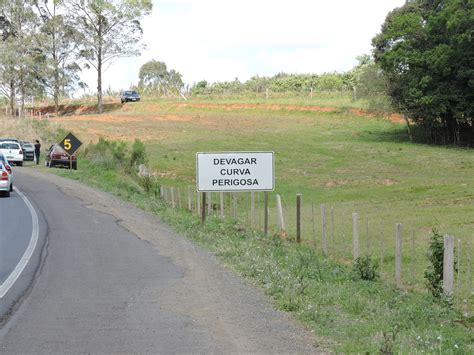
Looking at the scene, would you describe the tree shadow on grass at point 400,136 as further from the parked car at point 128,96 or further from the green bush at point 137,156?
the parked car at point 128,96

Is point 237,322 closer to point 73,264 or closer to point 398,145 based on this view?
point 73,264

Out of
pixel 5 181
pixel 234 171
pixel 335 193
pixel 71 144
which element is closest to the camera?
pixel 234 171

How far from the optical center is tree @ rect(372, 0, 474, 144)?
55219 millimetres

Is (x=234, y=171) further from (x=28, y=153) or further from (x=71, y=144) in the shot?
(x=28, y=153)

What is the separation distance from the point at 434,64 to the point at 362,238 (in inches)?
1387

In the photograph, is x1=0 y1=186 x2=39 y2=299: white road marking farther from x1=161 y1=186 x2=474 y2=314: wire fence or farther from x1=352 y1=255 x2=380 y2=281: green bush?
x1=161 y1=186 x2=474 y2=314: wire fence

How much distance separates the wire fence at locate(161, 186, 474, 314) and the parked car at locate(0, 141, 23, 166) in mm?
13465

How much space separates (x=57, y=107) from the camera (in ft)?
292

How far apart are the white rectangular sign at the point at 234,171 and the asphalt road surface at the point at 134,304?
3724mm

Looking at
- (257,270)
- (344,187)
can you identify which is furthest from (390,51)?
(257,270)

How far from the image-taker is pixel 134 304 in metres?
10.7

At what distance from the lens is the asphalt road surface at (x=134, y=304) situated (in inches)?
329

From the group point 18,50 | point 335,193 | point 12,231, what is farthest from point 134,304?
point 18,50

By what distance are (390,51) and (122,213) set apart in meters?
39.3
